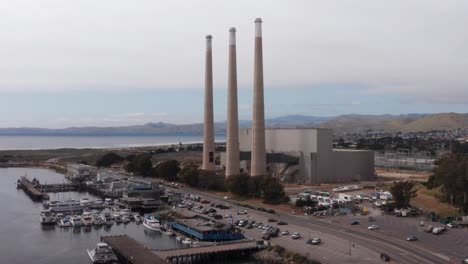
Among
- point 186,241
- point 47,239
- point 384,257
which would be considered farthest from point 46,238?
point 384,257

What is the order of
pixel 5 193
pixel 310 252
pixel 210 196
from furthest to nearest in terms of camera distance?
pixel 5 193
pixel 210 196
pixel 310 252

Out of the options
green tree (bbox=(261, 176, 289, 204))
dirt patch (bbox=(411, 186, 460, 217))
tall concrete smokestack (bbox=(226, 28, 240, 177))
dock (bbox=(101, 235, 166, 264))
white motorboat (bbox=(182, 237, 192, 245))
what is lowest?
white motorboat (bbox=(182, 237, 192, 245))

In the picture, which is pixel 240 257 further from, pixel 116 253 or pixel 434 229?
pixel 434 229

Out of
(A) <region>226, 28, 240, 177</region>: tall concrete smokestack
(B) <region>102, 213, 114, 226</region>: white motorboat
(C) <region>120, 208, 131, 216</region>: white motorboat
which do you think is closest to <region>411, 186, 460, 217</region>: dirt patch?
(A) <region>226, 28, 240, 177</region>: tall concrete smokestack

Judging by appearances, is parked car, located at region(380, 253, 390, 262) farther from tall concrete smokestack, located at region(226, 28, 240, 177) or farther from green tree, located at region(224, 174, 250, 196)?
tall concrete smokestack, located at region(226, 28, 240, 177)

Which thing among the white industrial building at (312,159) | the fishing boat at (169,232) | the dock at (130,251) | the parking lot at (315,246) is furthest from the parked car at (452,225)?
the white industrial building at (312,159)

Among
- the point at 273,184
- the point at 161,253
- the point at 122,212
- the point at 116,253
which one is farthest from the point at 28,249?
the point at 273,184

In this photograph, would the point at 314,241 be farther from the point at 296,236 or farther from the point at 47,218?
the point at 47,218
